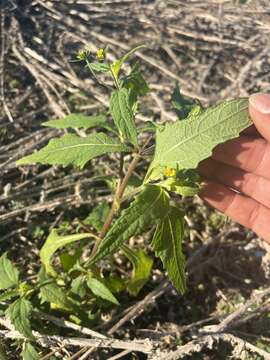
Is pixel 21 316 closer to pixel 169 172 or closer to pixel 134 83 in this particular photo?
pixel 169 172

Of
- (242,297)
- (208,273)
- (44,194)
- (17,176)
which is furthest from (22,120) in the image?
(242,297)

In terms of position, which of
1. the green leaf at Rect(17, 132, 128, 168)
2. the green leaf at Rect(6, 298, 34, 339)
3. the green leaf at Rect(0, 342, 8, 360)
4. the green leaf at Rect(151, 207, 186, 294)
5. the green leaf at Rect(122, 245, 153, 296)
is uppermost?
the green leaf at Rect(17, 132, 128, 168)

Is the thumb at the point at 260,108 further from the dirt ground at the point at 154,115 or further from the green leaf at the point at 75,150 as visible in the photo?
the dirt ground at the point at 154,115

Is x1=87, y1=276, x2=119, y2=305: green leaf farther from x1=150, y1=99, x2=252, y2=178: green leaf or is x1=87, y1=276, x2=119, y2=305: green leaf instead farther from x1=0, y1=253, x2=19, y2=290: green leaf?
x1=150, y1=99, x2=252, y2=178: green leaf

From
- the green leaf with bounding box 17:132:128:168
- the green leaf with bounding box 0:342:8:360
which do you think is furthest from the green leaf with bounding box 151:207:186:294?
the green leaf with bounding box 0:342:8:360

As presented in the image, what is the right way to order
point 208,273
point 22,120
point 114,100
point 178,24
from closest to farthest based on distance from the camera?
1. point 114,100
2. point 208,273
3. point 22,120
4. point 178,24

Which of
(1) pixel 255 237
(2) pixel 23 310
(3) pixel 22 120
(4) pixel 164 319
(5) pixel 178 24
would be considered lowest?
(4) pixel 164 319

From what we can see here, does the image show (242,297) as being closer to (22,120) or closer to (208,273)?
(208,273)
